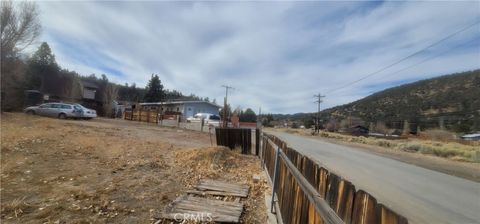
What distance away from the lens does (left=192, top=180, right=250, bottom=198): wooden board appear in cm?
628

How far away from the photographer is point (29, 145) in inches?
406

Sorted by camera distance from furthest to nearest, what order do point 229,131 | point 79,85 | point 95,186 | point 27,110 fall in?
point 79,85 → point 27,110 → point 229,131 → point 95,186


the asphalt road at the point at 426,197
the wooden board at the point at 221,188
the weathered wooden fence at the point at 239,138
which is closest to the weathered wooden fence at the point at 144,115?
the weathered wooden fence at the point at 239,138

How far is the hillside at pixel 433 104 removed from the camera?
2131 inches

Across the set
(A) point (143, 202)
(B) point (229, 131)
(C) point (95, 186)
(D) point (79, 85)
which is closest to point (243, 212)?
(A) point (143, 202)

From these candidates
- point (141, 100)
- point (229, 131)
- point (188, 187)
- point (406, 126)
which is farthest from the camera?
point (141, 100)

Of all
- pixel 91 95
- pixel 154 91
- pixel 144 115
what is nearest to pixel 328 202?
Result: pixel 144 115

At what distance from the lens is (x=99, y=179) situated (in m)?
6.87

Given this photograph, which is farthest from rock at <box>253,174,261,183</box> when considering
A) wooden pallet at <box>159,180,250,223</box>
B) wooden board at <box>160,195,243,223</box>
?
wooden board at <box>160,195,243,223</box>

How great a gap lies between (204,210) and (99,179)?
3298mm

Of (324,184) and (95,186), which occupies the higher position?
(324,184)

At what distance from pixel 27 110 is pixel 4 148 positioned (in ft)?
77.8

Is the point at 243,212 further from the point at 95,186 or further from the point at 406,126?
the point at 406,126

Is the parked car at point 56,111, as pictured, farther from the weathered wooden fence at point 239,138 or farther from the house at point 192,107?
the house at point 192,107
